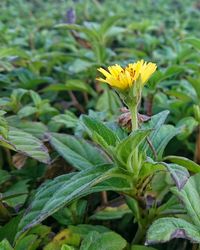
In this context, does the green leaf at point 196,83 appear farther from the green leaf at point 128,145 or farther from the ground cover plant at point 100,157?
the green leaf at point 128,145

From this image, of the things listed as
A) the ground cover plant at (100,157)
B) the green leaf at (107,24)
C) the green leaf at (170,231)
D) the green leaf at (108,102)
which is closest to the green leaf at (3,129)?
the ground cover plant at (100,157)

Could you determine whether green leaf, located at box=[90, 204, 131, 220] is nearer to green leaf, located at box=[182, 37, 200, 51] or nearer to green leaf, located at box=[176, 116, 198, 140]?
green leaf, located at box=[176, 116, 198, 140]

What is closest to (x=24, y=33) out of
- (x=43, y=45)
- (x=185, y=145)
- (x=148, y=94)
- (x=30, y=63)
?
(x=43, y=45)

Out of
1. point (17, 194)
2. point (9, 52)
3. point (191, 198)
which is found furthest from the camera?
point (9, 52)

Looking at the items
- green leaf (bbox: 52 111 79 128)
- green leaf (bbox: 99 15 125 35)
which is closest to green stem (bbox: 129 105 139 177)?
green leaf (bbox: 52 111 79 128)

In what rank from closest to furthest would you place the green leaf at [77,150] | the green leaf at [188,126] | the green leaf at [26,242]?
1. the green leaf at [26,242]
2. the green leaf at [77,150]
3. the green leaf at [188,126]

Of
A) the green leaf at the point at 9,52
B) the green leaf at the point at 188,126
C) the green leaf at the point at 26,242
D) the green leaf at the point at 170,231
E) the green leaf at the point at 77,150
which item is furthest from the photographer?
the green leaf at the point at 9,52

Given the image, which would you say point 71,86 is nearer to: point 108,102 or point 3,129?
point 108,102

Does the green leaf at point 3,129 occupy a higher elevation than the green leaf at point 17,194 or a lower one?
higher

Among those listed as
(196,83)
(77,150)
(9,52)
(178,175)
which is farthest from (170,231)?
(9,52)
